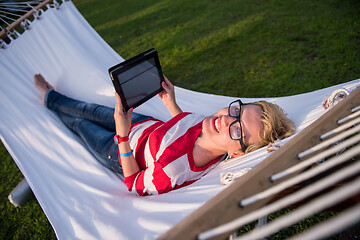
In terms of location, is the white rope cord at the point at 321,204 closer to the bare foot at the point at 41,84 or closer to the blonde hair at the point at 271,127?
the blonde hair at the point at 271,127

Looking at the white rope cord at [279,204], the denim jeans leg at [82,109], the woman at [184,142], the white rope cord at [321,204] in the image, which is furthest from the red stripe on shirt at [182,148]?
the white rope cord at [321,204]

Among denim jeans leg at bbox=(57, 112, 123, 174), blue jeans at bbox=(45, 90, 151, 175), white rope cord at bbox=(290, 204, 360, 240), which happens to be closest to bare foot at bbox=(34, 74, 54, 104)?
blue jeans at bbox=(45, 90, 151, 175)

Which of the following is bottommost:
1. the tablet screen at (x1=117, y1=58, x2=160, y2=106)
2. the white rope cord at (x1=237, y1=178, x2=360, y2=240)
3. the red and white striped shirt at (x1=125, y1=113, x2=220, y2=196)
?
the red and white striped shirt at (x1=125, y1=113, x2=220, y2=196)

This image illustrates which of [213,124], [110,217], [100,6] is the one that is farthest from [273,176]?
[100,6]

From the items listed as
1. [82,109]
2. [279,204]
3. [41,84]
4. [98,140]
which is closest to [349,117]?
[279,204]

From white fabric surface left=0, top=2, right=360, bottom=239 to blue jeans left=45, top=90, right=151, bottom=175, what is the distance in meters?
0.07

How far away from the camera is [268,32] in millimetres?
4301

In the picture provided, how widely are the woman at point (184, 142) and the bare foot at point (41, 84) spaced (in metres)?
1.09

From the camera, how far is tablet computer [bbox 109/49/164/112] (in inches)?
58.6

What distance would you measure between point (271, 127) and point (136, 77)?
2.95 feet

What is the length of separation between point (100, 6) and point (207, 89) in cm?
683

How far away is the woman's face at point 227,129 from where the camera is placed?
1.48 m

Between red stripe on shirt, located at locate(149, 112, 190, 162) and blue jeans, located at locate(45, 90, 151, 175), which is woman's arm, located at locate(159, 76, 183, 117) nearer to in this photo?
red stripe on shirt, located at locate(149, 112, 190, 162)

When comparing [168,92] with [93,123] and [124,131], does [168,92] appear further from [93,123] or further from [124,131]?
[93,123]
